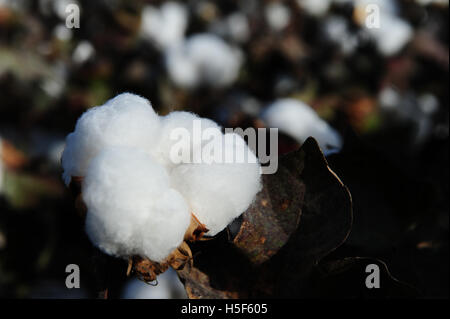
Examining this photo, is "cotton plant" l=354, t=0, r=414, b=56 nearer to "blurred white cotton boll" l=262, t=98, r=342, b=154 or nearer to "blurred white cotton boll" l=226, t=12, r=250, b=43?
"blurred white cotton boll" l=226, t=12, r=250, b=43

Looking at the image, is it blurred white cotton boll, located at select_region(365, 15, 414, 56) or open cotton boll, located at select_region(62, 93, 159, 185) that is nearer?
open cotton boll, located at select_region(62, 93, 159, 185)

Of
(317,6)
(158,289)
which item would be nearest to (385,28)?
(317,6)

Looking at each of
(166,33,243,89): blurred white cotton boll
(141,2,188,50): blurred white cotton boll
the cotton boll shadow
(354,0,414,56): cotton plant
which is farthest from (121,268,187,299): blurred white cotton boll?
(354,0,414,56): cotton plant

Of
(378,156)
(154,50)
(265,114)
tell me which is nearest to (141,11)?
(154,50)

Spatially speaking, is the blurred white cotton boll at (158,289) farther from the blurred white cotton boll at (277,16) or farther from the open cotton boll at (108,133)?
the blurred white cotton boll at (277,16)

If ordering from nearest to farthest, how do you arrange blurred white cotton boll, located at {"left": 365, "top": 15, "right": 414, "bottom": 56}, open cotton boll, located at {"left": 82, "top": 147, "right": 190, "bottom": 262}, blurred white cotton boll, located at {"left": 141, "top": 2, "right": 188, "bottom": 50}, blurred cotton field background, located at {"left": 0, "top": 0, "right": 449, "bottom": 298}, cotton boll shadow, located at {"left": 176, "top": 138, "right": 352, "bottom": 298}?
open cotton boll, located at {"left": 82, "top": 147, "right": 190, "bottom": 262} < cotton boll shadow, located at {"left": 176, "top": 138, "right": 352, "bottom": 298} < blurred cotton field background, located at {"left": 0, "top": 0, "right": 449, "bottom": 298} < blurred white cotton boll, located at {"left": 365, "top": 15, "right": 414, "bottom": 56} < blurred white cotton boll, located at {"left": 141, "top": 2, "right": 188, "bottom": 50}

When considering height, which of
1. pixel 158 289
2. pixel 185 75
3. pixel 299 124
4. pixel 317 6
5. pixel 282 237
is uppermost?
pixel 317 6

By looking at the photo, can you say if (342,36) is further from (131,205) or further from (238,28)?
(131,205)
